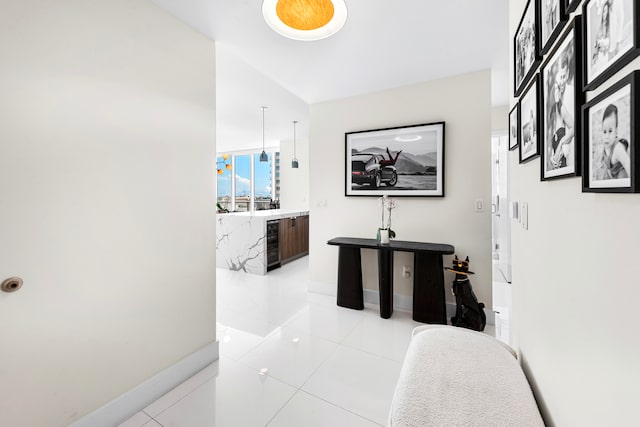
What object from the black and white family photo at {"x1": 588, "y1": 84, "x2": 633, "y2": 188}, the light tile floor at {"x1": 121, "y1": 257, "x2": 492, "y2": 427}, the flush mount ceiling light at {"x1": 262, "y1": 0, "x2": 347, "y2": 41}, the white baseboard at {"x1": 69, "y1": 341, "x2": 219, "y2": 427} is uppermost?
Answer: the flush mount ceiling light at {"x1": 262, "y1": 0, "x2": 347, "y2": 41}

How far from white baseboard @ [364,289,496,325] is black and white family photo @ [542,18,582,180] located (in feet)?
7.93

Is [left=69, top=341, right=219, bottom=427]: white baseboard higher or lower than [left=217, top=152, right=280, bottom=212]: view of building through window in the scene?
lower

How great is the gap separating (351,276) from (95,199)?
242cm

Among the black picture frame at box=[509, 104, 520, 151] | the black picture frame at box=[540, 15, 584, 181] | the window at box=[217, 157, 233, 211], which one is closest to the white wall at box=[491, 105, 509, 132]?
the black picture frame at box=[509, 104, 520, 151]

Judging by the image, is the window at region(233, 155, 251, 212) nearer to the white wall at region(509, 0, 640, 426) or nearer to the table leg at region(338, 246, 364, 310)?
the table leg at region(338, 246, 364, 310)

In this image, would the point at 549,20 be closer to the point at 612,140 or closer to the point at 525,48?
the point at 525,48

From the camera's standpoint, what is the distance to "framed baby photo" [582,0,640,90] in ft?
1.41

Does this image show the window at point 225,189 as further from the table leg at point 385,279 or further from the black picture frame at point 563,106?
the black picture frame at point 563,106

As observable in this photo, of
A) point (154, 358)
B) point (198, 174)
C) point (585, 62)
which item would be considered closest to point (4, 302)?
point (154, 358)

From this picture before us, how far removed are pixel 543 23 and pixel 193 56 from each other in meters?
2.07

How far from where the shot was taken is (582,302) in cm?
65

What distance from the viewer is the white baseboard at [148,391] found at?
145 cm

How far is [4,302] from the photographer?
1.15 metres

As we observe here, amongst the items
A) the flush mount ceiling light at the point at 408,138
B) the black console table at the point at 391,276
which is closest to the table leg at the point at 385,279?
the black console table at the point at 391,276
